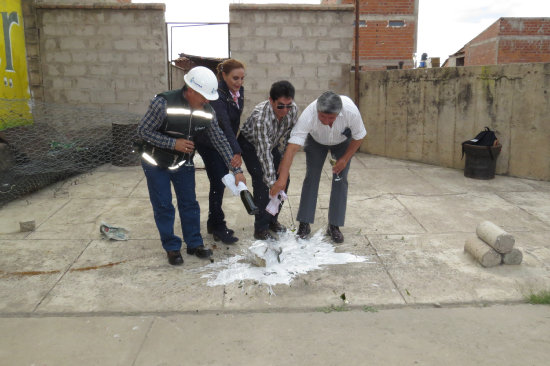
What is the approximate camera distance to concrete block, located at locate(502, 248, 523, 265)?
3977mm

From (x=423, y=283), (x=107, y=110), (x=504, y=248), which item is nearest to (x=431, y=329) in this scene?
(x=423, y=283)

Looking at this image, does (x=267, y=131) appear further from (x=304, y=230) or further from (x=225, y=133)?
(x=304, y=230)

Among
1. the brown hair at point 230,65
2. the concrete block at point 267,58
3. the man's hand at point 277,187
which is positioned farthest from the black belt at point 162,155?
the concrete block at point 267,58

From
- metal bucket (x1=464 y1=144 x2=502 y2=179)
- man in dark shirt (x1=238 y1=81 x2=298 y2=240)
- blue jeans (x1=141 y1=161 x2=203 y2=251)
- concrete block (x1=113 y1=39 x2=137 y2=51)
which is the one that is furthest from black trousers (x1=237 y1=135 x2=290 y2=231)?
concrete block (x1=113 y1=39 x2=137 y2=51)

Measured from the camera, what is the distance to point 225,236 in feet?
15.1

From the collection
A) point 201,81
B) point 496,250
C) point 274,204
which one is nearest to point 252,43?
point 274,204

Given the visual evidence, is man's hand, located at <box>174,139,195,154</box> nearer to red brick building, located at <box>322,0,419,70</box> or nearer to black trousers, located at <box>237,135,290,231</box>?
black trousers, located at <box>237,135,290,231</box>

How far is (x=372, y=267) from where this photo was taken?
4.02m

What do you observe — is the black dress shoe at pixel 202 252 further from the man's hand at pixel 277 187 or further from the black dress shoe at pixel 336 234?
the black dress shoe at pixel 336 234

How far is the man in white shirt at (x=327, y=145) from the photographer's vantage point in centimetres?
393

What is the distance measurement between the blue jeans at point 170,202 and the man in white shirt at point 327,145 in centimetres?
74

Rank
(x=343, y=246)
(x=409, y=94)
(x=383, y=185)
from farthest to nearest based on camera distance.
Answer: (x=409, y=94) → (x=383, y=185) → (x=343, y=246)

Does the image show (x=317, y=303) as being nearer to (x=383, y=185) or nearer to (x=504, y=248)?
(x=504, y=248)

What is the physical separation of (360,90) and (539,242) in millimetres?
5633
